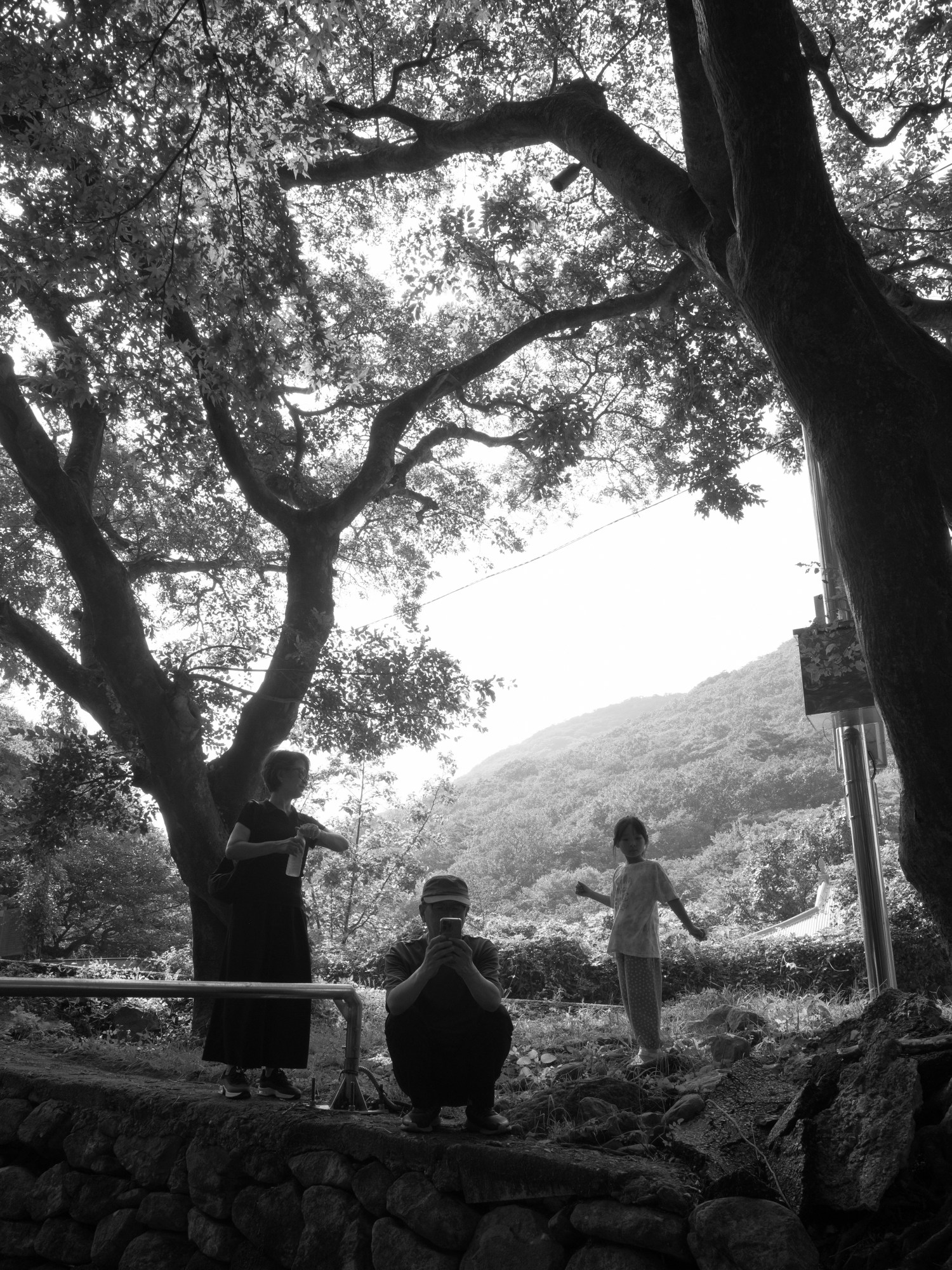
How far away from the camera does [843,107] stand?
717 centimetres

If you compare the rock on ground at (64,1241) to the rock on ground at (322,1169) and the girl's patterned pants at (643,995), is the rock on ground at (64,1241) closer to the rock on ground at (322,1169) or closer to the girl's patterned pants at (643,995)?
the rock on ground at (322,1169)

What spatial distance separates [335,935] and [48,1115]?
1166 cm

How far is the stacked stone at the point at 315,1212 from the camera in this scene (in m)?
2.39

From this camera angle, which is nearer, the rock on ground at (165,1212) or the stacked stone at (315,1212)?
the stacked stone at (315,1212)

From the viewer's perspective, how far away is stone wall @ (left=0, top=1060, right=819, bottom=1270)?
243 centimetres

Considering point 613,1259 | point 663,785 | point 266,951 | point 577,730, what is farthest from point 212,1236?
point 577,730

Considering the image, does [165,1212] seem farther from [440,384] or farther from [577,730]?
[577,730]

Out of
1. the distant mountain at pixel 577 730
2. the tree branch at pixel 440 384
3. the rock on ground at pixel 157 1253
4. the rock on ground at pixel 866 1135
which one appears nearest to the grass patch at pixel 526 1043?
the rock on ground at pixel 157 1253

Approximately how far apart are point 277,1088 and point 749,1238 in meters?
2.24

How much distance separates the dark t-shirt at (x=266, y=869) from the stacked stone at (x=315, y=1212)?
0.96 metres

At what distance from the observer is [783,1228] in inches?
89.9

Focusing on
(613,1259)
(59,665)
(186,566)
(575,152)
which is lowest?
(613,1259)

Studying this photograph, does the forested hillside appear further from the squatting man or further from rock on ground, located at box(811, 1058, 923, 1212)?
the squatting man

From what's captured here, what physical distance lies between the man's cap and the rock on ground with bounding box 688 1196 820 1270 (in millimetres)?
1196
